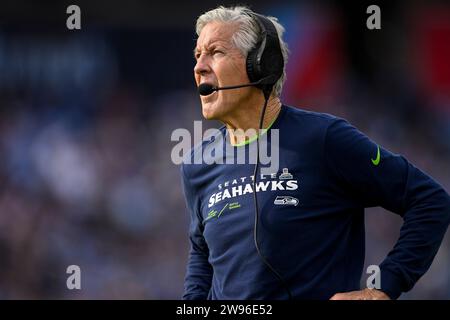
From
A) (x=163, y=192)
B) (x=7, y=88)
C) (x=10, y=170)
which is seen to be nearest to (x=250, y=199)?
(x=163, y=192)

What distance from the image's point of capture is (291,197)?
2.86 metres

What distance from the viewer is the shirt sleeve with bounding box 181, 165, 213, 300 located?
10.6 feet

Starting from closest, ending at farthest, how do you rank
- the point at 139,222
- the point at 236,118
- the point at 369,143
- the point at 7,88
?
the point at 369,143
the point at 236,118
the point at 139,222
the point at 7,88

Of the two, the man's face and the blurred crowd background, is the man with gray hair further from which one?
the blurred crowd background

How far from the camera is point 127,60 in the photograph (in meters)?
8.92

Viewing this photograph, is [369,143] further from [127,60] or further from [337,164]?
[127,60]

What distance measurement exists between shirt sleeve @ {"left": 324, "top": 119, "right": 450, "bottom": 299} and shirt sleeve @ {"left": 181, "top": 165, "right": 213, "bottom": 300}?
68 cm

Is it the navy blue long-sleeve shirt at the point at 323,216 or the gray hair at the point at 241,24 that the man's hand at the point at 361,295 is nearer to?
the navy blue long-sleeve shirt at the point at 323,216

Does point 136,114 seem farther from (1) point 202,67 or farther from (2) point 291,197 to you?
(2) point 291,197

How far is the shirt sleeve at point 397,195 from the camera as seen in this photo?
2697 mm

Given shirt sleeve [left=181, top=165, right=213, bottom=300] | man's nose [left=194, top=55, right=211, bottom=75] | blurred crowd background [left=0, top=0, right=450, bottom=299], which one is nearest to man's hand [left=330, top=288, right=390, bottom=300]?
shirt sleeve [left=181, top=165, right=213, bottom=300]

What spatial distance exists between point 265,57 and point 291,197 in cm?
59

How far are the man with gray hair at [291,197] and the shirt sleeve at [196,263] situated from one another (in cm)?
9

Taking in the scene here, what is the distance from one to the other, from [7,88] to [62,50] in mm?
724
